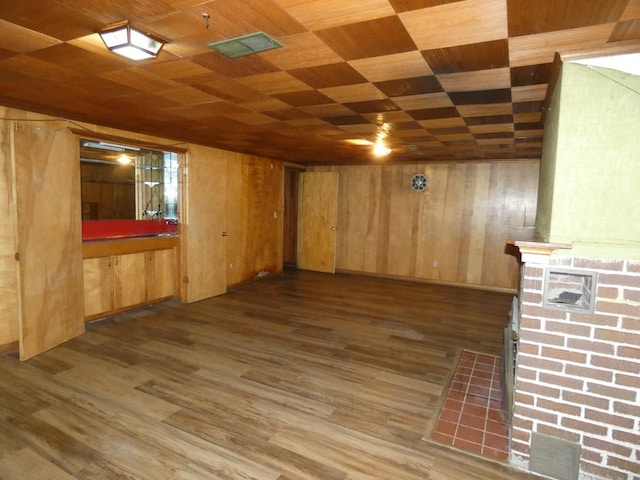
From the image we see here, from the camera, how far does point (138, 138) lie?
14.6ft

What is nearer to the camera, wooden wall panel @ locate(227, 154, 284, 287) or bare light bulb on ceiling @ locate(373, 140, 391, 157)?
bare light bulb on ceiling @ locate(373, 140, 391, 157)

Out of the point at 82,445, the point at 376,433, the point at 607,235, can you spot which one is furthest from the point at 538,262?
the point at 82,445

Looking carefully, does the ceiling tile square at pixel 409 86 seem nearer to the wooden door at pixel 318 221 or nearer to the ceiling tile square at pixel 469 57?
the ceiling tile square at pixel 469 57

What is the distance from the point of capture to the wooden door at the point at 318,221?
24.7 feet

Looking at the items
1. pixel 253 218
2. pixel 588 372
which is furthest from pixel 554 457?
pixel 253 218

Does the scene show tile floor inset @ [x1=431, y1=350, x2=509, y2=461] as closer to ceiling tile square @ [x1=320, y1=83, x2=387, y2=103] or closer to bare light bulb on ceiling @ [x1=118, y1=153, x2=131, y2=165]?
ceiling tile square @ [x1=320, y1=83, x2=387, y2=103]

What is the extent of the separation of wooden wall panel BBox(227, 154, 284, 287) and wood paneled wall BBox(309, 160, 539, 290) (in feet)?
4.45

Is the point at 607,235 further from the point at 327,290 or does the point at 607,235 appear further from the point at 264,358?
the point at 327,290

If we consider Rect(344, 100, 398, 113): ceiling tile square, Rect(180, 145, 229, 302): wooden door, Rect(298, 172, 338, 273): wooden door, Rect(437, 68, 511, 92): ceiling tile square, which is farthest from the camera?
Rect(298, 172, 338, 273): wooden door

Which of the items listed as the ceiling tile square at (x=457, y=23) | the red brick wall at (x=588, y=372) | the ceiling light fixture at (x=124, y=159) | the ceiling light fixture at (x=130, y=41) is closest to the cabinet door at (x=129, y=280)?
the ceiling light fixture at (x=124, y=159)

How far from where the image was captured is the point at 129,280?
4.60 meters

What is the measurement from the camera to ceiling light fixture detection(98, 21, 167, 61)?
168cm

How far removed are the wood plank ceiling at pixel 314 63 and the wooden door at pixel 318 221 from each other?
359 cm

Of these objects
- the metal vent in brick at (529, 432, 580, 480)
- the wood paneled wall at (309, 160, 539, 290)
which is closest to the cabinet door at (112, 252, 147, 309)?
the wood paneled wall at (309, 160, 539, 290)
